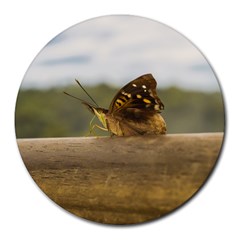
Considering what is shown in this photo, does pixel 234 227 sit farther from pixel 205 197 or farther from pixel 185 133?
pixel 185 133

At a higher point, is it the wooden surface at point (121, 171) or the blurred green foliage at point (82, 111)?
the blurred green foliage at point (82, 111)

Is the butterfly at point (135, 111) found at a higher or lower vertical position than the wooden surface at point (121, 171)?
higher

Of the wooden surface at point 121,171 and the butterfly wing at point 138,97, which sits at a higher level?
the butterfly wing at point 138,97

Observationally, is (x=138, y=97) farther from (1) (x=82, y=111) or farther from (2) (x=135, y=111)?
(1) (x=82, y=111)

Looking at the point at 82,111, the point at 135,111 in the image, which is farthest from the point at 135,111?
the point at 82,111

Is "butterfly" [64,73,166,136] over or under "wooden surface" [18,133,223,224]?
over

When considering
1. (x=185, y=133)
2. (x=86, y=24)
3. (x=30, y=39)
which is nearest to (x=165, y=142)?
(x=185, y=133)
